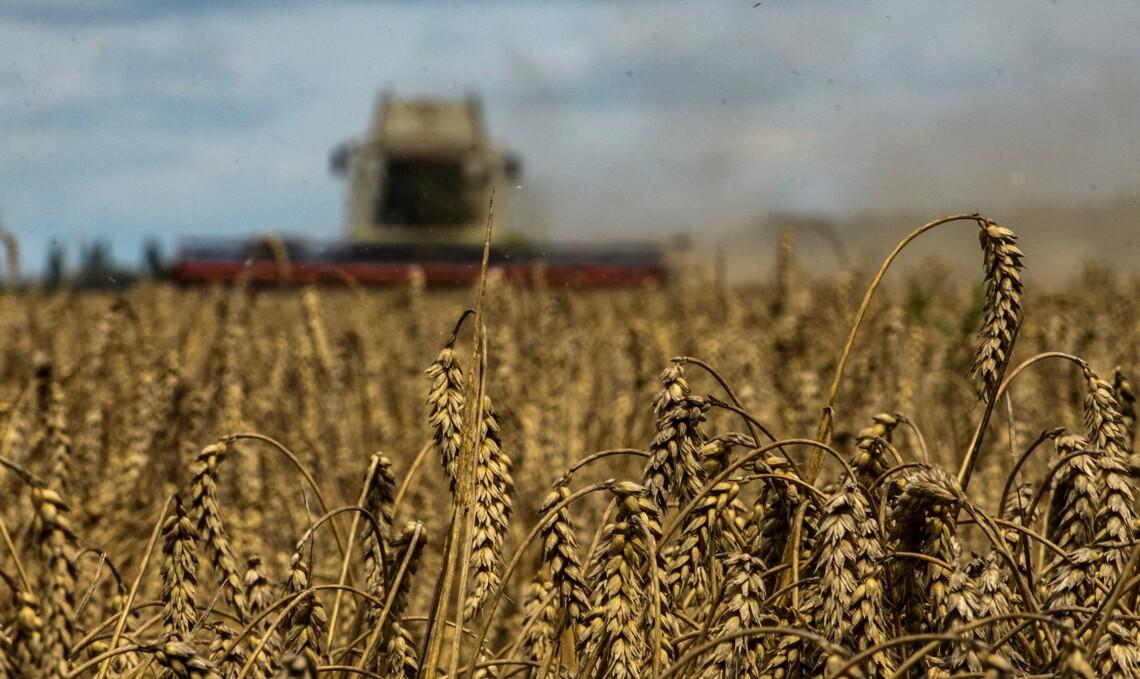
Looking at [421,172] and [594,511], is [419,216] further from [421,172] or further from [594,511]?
[594,511]

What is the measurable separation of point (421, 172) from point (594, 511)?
1301 cm

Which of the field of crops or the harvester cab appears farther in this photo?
the harvester cab

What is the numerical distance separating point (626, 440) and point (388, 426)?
4.69ft

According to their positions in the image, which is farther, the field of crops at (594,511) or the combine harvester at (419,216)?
the combine harvester at (419,216)

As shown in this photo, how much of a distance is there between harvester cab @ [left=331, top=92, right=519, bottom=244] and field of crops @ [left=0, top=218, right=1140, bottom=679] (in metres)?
8.63

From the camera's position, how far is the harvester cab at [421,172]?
15.7 metres

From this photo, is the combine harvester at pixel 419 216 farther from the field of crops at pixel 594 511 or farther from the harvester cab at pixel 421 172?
the field of crops at pixel 594 511

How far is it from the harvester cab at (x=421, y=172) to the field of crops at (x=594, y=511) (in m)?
8.63

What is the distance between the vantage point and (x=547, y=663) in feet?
6.15

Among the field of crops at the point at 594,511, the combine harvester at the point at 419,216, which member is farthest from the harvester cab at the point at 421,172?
the field of crops at the point at 594,511

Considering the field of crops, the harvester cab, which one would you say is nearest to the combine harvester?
the harvester cab

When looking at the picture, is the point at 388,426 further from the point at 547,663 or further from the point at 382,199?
the point at 382,199

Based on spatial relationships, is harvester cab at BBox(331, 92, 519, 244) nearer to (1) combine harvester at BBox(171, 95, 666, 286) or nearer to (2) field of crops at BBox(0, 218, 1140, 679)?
(1) combine harvester at BBox(171, 95, 666, 286)

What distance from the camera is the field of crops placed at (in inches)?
67.2
